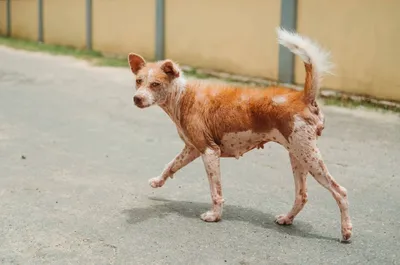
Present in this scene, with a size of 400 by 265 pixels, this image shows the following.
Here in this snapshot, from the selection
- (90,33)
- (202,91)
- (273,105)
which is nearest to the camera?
(273,105)

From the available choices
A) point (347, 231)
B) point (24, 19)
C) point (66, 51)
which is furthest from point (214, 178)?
point (24, 19)

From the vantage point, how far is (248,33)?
A: 42.4 ft

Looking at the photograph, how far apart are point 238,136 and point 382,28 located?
6.59 m

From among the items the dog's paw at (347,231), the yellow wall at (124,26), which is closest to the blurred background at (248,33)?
the yellow wall at (124,26)

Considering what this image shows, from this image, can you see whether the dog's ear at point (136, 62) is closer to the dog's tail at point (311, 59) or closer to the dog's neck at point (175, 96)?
the dog's neck at point (175, 96)

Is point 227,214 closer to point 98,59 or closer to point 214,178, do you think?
point 214,178

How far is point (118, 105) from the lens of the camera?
33.9ft

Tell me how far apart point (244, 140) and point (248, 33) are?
8.25m

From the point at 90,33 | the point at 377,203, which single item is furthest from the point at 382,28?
the point at 90,33

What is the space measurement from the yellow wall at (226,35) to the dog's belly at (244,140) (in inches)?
295

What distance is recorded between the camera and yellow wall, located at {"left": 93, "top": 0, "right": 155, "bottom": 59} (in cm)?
1555

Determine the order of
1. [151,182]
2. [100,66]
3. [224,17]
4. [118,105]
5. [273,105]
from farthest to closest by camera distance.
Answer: [100,66]
[224,17]
[118,105]
[151,182]
[273,105]

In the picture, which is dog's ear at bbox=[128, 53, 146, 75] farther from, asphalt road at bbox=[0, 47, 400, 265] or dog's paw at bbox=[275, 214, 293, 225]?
dog's paw at bbox=[275, 214, 293, 225]

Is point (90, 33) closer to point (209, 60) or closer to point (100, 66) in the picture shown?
point (100, 66)
